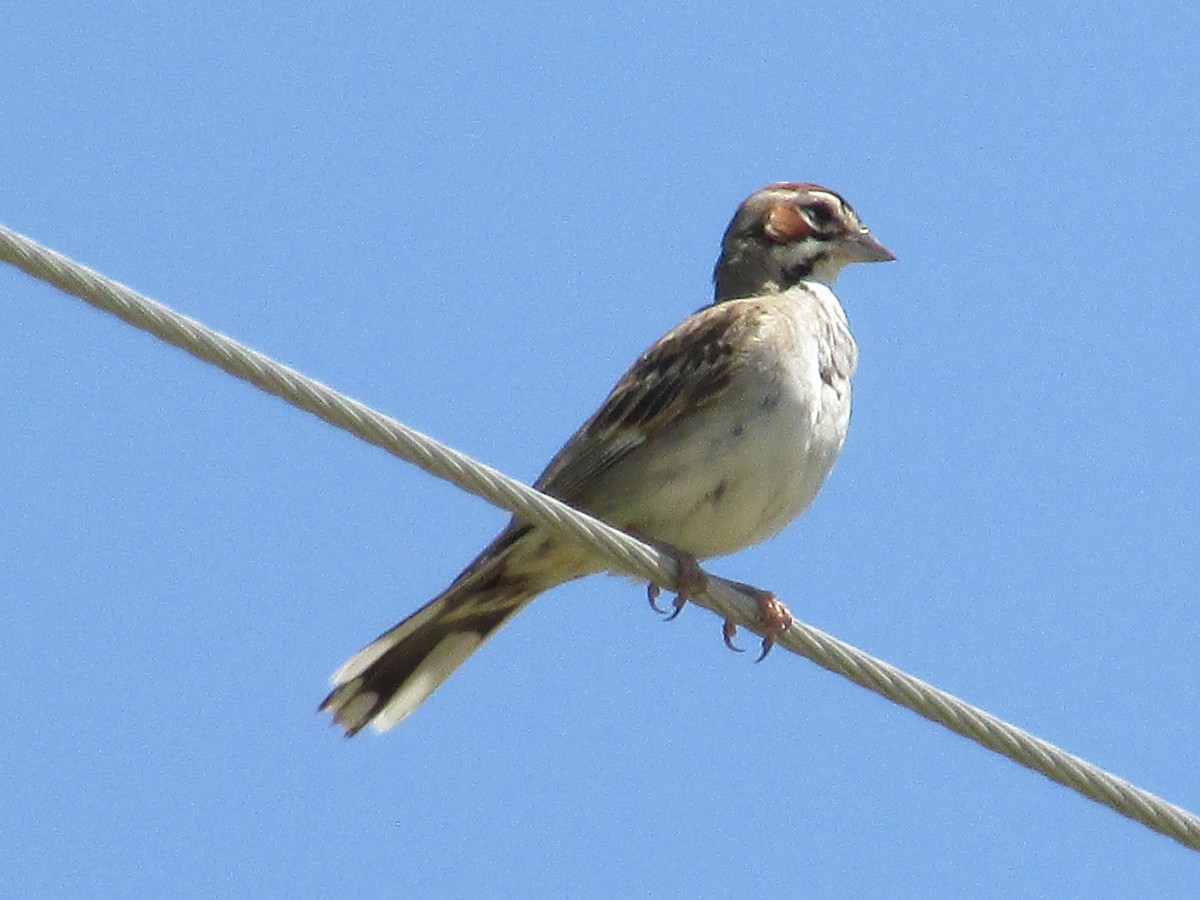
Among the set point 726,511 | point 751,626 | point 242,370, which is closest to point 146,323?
point 242,370

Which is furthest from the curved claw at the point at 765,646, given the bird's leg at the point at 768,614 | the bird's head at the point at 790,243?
the bird's head at the point at 790,243

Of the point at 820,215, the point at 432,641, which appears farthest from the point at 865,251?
the point at 432,641

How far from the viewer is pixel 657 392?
31.2ft

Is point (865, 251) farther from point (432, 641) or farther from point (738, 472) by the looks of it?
point (432, 641)

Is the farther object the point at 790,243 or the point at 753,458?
the point at 790,243

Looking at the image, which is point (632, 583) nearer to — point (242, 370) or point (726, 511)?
point (726, 511)

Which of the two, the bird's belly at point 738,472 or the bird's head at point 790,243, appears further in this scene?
the bird's head at point 790,243

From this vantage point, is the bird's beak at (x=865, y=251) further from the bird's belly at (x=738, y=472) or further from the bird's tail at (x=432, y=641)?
the bird's tail at (x=432, y=641)

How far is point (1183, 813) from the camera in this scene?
6766mm

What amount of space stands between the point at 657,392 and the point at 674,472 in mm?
436

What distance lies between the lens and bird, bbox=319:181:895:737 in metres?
9.12

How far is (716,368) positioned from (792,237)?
137cm

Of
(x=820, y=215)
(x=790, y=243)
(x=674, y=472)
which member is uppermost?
(x=820, y=215)

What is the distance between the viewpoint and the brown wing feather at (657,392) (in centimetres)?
936
